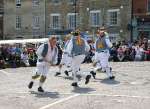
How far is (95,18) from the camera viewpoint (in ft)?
185

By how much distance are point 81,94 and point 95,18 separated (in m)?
42.2

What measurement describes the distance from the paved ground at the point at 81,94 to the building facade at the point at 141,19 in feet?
111

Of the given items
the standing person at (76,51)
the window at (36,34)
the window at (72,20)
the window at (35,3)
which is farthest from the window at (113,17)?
the standing person at (76,51)

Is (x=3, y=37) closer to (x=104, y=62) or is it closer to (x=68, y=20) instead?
(x=68, y=20)

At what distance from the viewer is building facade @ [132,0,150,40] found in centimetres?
5291

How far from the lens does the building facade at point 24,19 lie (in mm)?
61156

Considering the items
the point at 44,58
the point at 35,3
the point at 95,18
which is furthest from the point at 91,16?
the point at 44,58

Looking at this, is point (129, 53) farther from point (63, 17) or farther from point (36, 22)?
point (36, 22)

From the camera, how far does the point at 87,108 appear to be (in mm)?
12422

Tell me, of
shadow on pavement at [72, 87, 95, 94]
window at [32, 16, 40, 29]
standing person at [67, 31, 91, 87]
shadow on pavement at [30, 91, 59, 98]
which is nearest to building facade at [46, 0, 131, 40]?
window at [32, 16, 40, 29]

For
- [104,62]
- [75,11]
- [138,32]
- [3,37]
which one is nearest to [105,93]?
[104,62]

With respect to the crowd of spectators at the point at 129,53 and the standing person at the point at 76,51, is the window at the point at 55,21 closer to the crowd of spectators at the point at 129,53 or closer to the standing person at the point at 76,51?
the crowd of spectators at the point at 129,53

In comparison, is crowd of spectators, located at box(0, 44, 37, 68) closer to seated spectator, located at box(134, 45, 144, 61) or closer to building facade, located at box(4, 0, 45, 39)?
seated spectator, located at box(134, 45, 144, 61)

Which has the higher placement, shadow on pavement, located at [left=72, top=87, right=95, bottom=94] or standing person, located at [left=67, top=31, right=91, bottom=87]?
standing person, located at [left=67, top=31, right=91, bottom=87]
